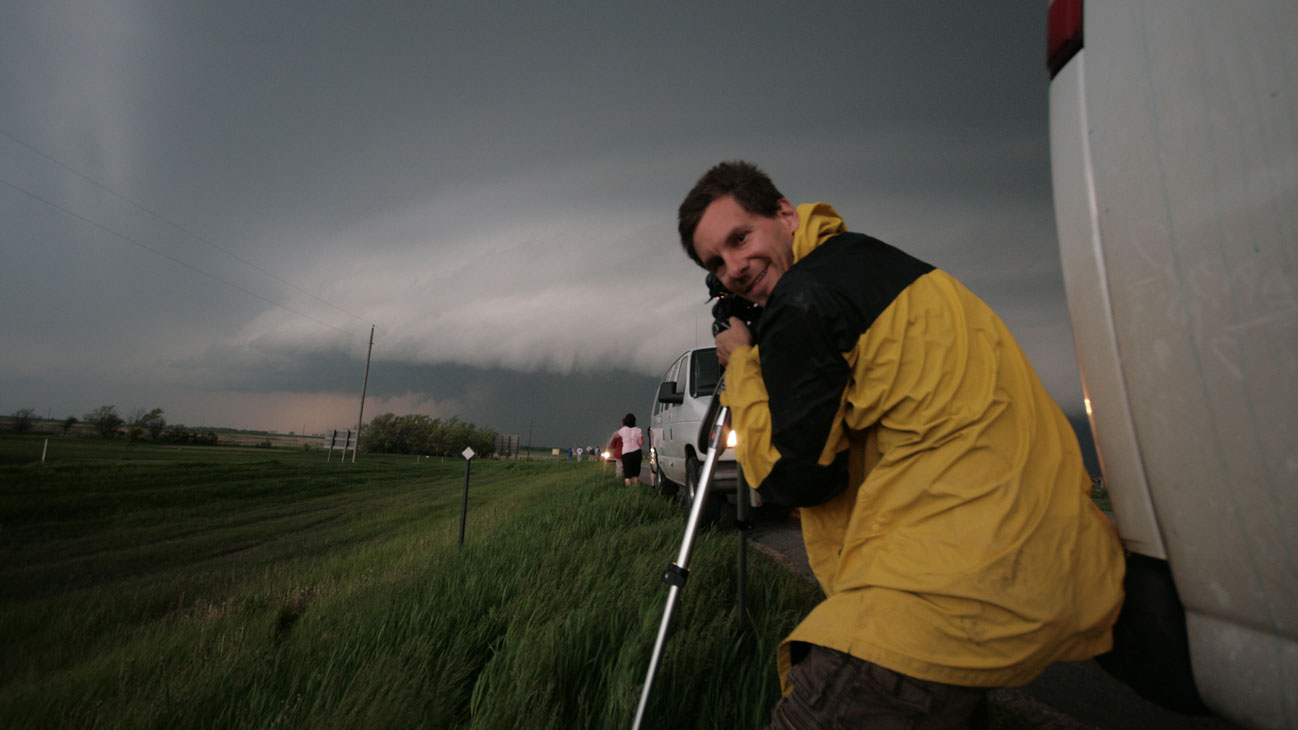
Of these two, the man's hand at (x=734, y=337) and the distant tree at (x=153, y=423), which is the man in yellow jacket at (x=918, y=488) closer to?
the man's hand at (x=734, y=337)

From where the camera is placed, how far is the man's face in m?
1.45

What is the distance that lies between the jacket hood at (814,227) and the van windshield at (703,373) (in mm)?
4923

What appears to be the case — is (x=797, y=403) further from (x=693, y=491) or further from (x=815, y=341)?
(x=693, y=491)

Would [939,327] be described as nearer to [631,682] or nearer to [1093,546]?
[1093,546]

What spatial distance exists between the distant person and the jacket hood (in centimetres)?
1002

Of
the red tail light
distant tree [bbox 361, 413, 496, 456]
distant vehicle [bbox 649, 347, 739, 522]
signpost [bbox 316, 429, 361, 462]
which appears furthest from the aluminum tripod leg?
distant tree [bbox 361, 413, 496, 456]

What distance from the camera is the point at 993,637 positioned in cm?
83

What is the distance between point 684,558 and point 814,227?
1.04 m

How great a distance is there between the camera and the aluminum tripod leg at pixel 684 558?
147cm

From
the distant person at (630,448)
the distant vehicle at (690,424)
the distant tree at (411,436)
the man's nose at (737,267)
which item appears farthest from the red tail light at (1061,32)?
the distant tree at (411,436)

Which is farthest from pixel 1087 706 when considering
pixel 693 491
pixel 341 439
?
pixel 341 439

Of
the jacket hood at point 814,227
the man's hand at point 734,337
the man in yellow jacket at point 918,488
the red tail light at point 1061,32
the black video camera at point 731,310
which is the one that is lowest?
the man in yellow jacket at point 918,488

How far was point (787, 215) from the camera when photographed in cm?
152

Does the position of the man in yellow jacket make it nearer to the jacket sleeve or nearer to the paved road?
the jacket sleeve
